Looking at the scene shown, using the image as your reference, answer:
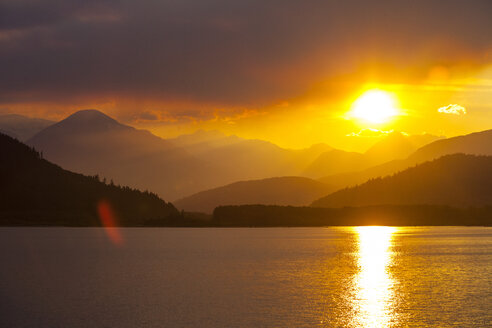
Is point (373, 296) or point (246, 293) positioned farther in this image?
point (246, 293)

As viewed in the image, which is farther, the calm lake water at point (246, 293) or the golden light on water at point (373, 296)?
the calm lake water at point (246, 293)

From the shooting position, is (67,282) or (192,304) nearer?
(192,304)

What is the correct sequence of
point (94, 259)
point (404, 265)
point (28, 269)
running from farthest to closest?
point (94, 259) → point (404, 265) → point (28, 269)

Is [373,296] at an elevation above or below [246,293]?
above

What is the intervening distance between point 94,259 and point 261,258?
4198cm

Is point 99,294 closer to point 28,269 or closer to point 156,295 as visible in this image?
point 156,295

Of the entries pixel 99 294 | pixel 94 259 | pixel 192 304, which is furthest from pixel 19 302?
pixel 94 259

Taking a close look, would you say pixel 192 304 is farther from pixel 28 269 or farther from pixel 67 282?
pixel 28 269

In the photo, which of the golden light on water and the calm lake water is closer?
the golden light on water

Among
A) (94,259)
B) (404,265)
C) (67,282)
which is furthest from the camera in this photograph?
(94,259)

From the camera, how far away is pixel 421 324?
214ft

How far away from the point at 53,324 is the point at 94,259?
9315 centimetres

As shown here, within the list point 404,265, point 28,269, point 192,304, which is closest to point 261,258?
point 404,265

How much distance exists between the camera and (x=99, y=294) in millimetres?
89062
